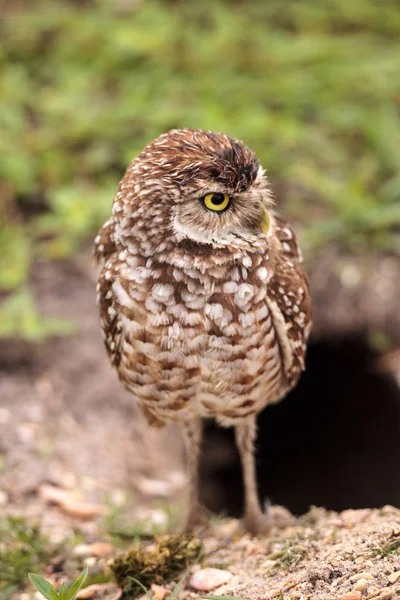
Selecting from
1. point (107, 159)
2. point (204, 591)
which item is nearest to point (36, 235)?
point (107, 159)

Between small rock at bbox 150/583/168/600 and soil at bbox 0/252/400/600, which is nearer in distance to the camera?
soil at bbox 0/252/400/600

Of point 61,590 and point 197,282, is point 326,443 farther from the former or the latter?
point 61,590

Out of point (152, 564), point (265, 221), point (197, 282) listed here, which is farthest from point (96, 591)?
point (265, 221)

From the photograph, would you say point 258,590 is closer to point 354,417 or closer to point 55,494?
point 55,494

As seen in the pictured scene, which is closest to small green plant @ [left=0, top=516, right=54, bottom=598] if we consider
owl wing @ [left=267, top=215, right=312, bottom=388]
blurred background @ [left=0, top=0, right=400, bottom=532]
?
blurred background @ [left=0, top=0, right=400, bottom=532]

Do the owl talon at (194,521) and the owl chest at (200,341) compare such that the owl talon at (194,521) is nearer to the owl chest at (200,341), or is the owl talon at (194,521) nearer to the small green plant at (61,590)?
the owl chest at (200,341)

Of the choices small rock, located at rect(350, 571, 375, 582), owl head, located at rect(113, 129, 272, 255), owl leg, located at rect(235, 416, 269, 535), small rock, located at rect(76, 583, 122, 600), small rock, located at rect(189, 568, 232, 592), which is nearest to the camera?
small rock, located at rect(350, 571, 375, 582)

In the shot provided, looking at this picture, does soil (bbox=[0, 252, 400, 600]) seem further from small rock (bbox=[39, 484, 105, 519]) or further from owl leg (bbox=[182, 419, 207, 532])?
owl leg (bbox=[182, 419, 207, 532])
